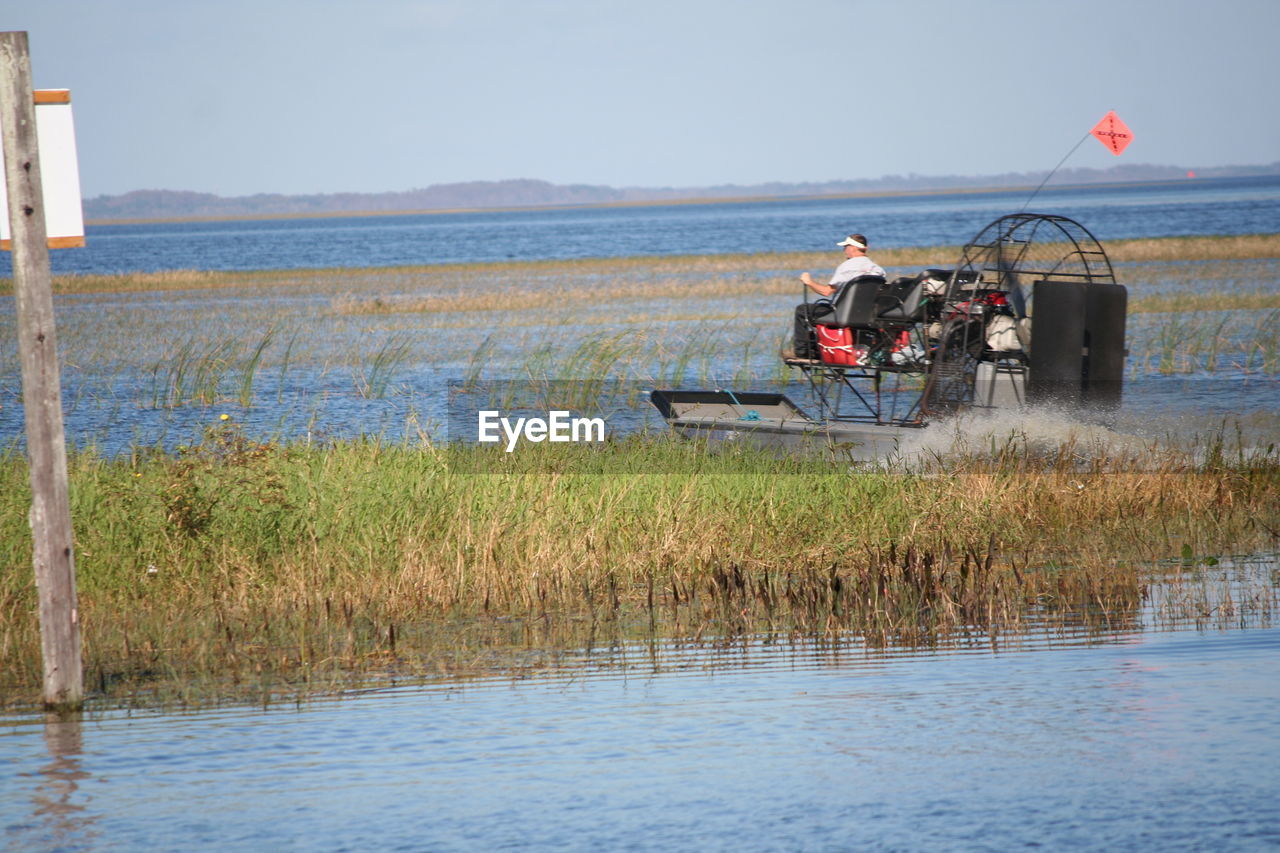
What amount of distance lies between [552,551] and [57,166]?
4.11 metres

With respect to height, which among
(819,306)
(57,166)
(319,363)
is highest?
(57,166)

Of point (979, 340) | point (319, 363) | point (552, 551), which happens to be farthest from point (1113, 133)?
point (319, 363)

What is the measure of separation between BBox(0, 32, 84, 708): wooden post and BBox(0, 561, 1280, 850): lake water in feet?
1.27

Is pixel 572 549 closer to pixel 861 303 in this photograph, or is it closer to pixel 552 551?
pixel 552 551

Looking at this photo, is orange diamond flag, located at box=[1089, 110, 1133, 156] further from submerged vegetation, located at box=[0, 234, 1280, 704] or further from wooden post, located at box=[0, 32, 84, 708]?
wooden post, located at box=[0, 32, 84, 708]

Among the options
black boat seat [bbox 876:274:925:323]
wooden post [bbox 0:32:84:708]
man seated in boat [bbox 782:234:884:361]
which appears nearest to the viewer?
wooden post [bbox 0:32:84:708]

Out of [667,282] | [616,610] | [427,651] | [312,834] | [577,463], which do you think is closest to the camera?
[312,834]

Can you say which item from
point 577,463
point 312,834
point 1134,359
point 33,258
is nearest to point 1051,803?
point 312,834

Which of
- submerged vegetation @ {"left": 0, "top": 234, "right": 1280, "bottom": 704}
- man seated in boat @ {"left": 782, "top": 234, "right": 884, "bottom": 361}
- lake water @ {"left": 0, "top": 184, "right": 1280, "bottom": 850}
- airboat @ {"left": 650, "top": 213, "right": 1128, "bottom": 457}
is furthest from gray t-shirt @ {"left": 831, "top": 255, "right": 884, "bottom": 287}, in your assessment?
lake water @ {"left": 0, "top": 184, "right": 1280, "bottom": 850}

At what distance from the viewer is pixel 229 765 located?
6289 millimetres

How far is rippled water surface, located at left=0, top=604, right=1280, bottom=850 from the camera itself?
218 inches

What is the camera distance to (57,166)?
7199 millimetres

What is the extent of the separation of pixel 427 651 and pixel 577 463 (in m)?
4.46

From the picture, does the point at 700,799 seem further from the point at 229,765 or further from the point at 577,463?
the point at 577,463
